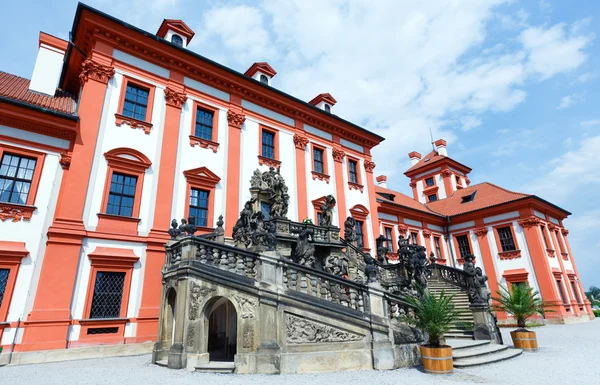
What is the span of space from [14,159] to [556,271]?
32577 mm

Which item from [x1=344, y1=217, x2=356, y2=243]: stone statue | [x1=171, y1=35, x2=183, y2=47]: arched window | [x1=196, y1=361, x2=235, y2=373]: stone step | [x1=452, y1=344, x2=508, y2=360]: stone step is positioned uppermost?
[x1=171, y1=35, x2=183, y2=47]: arched window

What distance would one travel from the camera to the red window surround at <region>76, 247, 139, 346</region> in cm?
1000

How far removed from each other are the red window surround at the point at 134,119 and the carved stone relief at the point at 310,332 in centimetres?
1011

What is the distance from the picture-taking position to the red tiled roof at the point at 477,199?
26938 mm

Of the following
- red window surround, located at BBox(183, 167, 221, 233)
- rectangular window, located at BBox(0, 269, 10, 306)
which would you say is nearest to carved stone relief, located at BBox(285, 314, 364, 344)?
red window surround, located at BBox(183, 167, 221, 233)

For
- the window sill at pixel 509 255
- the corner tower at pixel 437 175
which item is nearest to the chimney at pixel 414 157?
the corner tower at pixel 437 175

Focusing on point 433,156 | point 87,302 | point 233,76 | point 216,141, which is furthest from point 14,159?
point 433,156

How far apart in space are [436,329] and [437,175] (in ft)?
111

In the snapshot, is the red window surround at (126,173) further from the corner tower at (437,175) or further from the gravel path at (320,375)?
the corner tower at (437,175)

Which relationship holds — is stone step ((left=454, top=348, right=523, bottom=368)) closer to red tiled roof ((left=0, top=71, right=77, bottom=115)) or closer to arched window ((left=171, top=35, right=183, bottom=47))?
red tiled roof ((left=0, top=71, right=77, bottom=115))

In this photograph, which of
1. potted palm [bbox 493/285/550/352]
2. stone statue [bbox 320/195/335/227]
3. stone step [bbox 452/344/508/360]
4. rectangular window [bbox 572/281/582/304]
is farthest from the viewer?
rectangular window [bbox 572/281/582/304]

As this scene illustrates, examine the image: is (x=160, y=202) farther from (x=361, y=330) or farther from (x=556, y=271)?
(x=556, y=271)

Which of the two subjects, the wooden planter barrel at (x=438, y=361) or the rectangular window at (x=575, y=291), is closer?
the wooden planter barrel at (x=438, y=361)

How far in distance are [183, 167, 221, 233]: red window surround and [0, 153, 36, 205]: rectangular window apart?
515 centimetres
